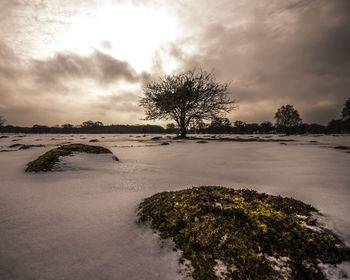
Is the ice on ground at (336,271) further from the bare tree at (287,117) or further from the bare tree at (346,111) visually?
the bare tree at (287,117)

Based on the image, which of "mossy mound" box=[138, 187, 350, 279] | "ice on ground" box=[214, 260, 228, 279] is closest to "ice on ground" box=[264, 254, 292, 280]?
"mossy mound" box=[138, 187, 350, 279]

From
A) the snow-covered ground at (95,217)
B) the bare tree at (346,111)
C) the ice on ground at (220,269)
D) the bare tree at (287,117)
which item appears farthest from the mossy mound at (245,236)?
the bare tree at (287,117)

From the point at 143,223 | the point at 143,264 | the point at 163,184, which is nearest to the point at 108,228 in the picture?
the point at 143,223

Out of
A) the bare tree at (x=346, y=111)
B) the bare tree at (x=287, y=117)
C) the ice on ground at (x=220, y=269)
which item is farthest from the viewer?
the bare tree at (x=287, y=117)

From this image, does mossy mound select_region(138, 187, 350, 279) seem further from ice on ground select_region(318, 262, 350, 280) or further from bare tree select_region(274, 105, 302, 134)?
bare tree select_region(274, 105, 302, 134)

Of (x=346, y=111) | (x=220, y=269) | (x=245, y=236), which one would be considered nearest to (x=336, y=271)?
(x=245, y=236)

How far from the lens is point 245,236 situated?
54.2 inches

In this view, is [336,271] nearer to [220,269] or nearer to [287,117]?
[220,269]

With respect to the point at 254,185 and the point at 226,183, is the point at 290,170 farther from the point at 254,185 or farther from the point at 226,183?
the point at 226,183

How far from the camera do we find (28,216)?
1754 mm

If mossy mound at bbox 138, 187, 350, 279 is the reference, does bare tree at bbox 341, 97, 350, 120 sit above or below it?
above

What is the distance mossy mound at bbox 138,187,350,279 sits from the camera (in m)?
1.13

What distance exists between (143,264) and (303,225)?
5.00ft

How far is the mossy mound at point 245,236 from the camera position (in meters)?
1.13
